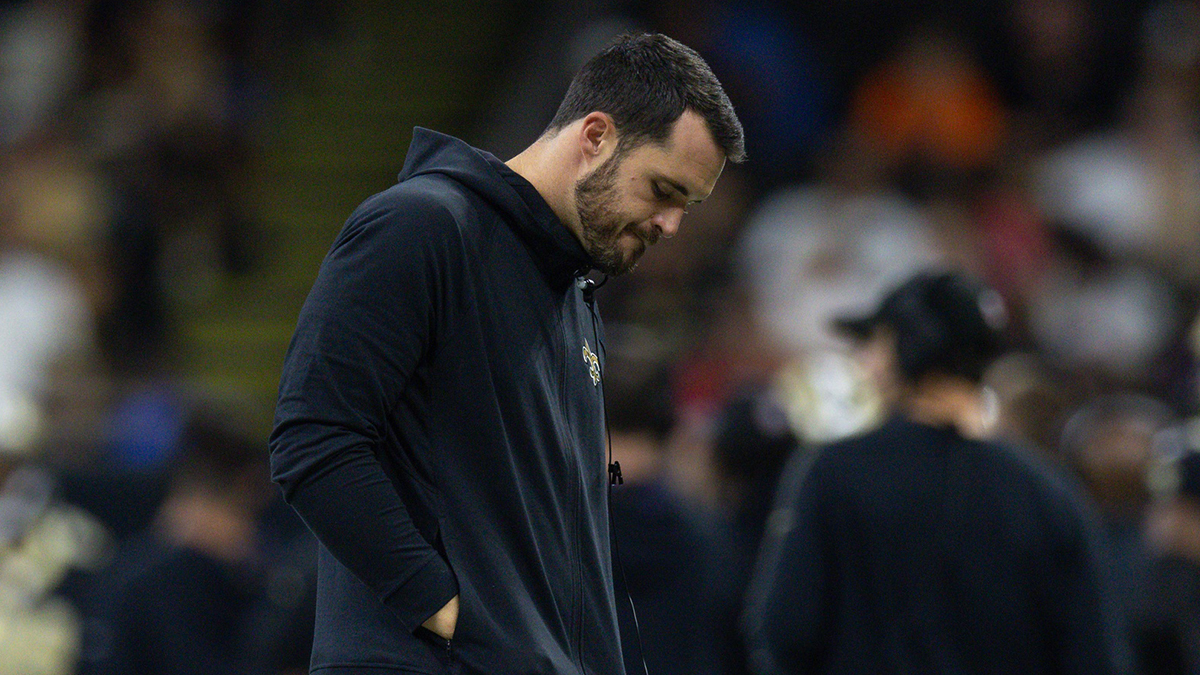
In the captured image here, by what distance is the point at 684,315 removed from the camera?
9.86m

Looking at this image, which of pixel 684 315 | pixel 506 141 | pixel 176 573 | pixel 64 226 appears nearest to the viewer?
pixel 176 573

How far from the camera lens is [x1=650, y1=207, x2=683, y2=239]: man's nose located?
3.15 metres

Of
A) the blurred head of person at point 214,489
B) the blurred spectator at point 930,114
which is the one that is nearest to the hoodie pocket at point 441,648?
the blurred head of person at point 214,489

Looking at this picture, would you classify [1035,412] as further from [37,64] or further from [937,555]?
[37,64]

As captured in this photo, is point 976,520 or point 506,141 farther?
point 506,141

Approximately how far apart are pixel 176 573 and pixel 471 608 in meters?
3.39

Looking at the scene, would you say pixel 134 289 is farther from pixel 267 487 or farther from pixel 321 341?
pixel 321 341

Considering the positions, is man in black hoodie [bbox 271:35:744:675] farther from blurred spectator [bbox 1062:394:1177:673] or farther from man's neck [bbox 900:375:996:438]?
blurred spectator [bbox 1062:394:1177:673]

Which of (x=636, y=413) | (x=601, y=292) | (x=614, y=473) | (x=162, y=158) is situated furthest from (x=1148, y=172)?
(x=614, y=473)

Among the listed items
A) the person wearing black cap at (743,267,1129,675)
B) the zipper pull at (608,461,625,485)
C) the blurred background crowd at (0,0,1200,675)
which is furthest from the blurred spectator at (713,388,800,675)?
the zipper pull at (608,461,625,485)

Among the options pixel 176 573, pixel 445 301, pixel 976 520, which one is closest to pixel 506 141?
pixel 176 573

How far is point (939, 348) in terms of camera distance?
446cm

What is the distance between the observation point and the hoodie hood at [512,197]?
3064 millimetres

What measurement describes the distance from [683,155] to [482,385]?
1.84ft
